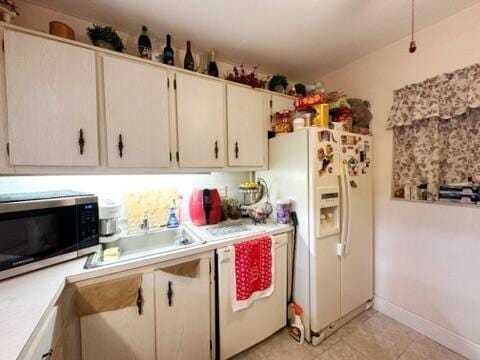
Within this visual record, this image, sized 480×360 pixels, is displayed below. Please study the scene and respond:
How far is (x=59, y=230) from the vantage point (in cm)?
→ 115

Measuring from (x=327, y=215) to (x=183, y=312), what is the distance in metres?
1.32

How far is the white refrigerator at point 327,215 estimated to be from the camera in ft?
5.41

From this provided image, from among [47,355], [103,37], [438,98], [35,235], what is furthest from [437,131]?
[35,235]

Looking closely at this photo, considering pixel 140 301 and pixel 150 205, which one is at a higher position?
pixel 150 205

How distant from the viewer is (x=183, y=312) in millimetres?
1323

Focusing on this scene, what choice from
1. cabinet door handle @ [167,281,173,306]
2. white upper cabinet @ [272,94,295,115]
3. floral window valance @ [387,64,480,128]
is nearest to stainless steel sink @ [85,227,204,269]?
cabinet door handle @ [167,281,173,306]

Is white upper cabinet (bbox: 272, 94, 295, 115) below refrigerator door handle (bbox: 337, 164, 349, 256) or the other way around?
the other way around

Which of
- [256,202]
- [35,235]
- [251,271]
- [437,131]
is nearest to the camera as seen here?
[35,235]

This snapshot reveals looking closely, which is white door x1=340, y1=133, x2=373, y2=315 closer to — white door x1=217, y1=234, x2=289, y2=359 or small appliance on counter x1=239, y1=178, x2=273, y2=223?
white door x1=217, y1=234, x2=289, y2=359

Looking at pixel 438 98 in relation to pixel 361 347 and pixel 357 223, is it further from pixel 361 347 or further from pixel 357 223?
pixel 361 347

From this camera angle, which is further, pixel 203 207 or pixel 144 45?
pixel 203 207

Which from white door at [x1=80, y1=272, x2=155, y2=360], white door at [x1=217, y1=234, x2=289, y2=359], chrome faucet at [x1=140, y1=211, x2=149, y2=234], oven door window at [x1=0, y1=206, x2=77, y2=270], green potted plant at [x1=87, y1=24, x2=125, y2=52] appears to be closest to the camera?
oven door window at [x1=0, y1=206, x2=77, y2=270]

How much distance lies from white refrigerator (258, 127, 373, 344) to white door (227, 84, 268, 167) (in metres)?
0.16

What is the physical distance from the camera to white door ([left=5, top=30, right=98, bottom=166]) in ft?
3.57
